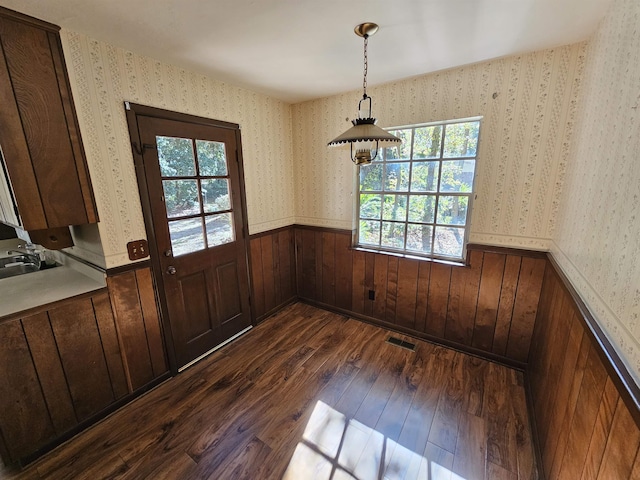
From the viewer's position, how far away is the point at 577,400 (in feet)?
3.67

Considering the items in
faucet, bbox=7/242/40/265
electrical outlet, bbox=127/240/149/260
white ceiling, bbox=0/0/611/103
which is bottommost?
faucet, bbox=7/242/40/265

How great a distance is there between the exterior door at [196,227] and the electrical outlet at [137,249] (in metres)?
0.08

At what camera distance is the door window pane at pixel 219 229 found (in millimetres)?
2326

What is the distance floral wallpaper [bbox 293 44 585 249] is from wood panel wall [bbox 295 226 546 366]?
0.81 ft

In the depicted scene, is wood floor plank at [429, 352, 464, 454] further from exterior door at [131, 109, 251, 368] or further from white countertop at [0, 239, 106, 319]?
white countertop at [0, 239, 106, 319]

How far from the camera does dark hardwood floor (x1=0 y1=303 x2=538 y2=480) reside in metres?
1.48

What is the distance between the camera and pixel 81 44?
152cm

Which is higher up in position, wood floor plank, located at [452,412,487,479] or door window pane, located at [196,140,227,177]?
door window pane, located at [196,140,227,177]

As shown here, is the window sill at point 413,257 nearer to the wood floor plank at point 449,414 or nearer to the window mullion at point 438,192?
the window mullion at point 438,192

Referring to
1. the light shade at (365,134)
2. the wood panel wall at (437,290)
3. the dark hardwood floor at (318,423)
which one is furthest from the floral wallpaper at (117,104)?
the wood panel wall at (437,290)

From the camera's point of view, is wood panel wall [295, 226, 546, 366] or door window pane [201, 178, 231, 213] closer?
wood panel wall [295, 226, 546, 366]

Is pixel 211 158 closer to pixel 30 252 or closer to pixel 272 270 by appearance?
pixel 272 270

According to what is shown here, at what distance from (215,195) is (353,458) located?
2.12 meters

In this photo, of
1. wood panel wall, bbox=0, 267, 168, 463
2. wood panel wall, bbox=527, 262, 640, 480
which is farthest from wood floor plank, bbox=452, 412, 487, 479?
wood panel wall, bbox=0, 267, 168, 463
